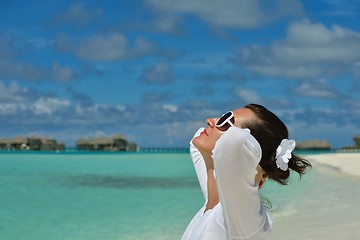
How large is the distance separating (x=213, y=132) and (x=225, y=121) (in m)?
0.09

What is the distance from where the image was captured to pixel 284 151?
6.89 feet

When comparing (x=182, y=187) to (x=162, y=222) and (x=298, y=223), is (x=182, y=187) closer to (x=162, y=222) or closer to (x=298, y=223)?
(x=162, y=222)

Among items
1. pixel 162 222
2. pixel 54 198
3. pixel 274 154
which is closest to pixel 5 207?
pixel 54 198

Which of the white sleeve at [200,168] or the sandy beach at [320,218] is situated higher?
the white sleeve at [200,168]

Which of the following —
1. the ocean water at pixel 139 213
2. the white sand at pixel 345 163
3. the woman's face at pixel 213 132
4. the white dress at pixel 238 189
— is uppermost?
the woman's face at pixel 213 132

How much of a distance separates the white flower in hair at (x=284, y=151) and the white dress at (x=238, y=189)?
7.9 inches

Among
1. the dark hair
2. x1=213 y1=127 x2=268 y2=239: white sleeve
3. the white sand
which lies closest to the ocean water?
the dark hair

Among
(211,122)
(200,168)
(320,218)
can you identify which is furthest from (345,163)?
(211,122)

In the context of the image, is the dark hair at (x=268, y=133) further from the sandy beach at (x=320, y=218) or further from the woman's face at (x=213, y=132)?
the sandy beach at (x=320, y=218)

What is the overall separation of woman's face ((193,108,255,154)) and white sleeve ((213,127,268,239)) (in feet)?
0.89

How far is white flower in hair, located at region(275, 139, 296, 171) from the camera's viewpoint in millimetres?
2094

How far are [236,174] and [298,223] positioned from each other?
840cm

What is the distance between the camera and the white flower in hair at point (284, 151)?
2.09 meters

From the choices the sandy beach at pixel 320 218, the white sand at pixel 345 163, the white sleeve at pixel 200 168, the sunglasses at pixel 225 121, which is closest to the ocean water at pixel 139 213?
the sandy beach at pixel 320 218
